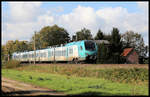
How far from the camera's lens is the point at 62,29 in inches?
3816

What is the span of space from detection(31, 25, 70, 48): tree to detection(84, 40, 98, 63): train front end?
5441 cm

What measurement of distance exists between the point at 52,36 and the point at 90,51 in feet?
198

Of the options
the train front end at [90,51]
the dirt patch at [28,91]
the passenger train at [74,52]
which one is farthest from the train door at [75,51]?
the dirt patch at [28,91]

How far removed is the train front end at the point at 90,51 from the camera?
110 ft

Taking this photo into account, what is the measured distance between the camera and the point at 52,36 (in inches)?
3679

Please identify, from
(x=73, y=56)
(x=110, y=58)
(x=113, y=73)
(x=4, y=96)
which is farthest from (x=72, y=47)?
(x=4, y=96)

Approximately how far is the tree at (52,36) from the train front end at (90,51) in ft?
179

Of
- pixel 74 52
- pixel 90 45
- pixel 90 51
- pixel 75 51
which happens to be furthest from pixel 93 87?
pixel 74 52

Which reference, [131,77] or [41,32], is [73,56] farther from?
[41,32]

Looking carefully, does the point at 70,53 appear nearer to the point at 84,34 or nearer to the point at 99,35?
the point at 99,35

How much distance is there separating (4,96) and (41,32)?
86322 millimetres

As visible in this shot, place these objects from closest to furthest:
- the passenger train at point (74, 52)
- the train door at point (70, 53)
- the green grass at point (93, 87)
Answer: the green grass at point (93, 87) → the passenger train at point (74, 52) → the train door at point (70, 53)

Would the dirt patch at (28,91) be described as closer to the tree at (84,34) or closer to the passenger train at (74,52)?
the passenger train at (74,52)

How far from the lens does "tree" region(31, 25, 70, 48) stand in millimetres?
90875
